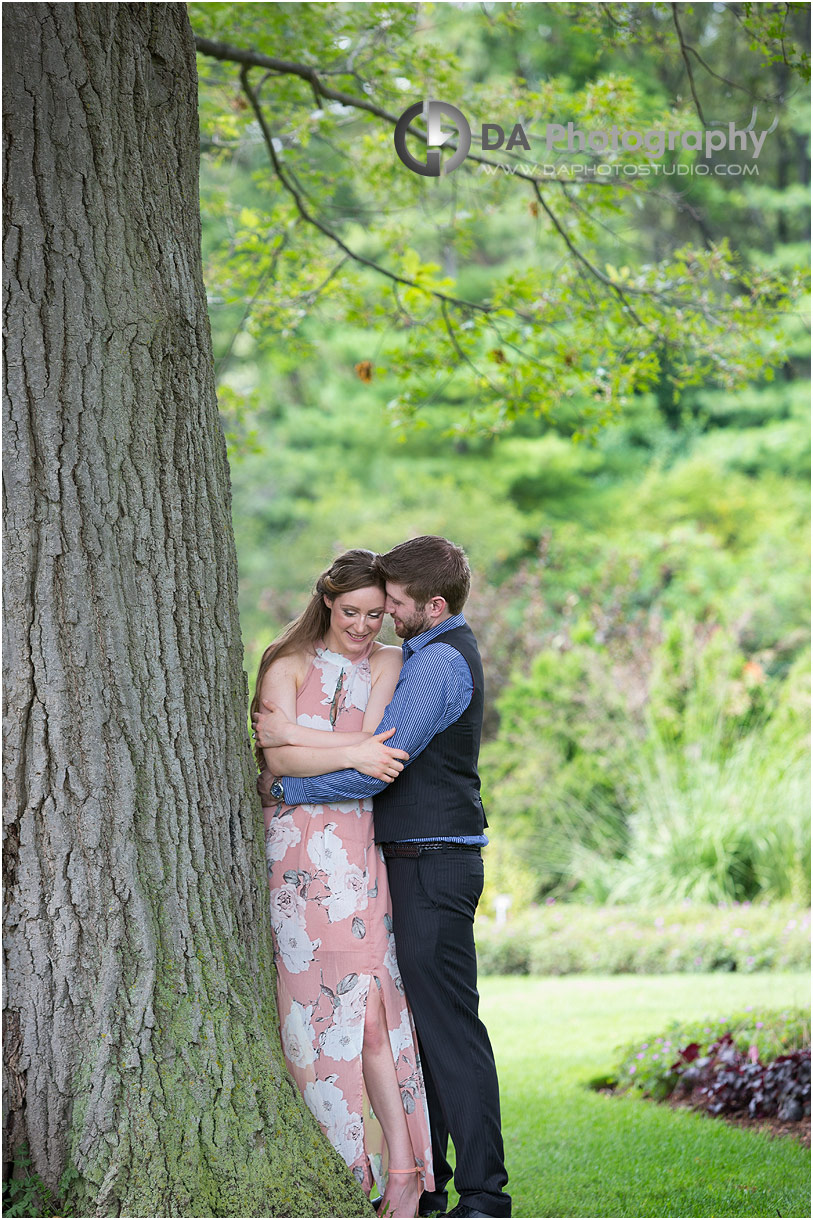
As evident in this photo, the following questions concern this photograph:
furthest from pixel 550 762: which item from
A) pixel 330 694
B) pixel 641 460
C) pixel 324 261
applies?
pixel 641 460

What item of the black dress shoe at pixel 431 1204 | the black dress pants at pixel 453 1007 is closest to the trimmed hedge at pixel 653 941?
the black dress shoe at pixel 431 1204

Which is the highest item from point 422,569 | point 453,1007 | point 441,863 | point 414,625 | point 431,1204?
point 422,569

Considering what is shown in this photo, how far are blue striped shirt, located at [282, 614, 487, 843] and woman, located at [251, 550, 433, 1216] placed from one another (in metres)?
0.04

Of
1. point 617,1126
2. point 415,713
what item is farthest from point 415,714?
point 617,1126

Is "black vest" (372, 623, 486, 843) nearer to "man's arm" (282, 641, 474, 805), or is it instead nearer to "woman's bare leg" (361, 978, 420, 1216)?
"man's arm" (282, 641, 474, 805)

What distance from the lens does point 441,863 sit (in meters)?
3.06

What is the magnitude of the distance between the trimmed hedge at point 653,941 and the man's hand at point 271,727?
4.40 m

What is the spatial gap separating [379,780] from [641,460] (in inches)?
527

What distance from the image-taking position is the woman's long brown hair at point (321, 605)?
3.15 meters

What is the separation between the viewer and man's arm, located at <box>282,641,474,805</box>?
2984 mm

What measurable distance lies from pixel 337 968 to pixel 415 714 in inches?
29.9

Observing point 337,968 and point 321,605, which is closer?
point 337,968

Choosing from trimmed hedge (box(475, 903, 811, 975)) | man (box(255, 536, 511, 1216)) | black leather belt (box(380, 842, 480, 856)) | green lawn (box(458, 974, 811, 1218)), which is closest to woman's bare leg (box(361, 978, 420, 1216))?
man (box(255, 536, 511, 1216))

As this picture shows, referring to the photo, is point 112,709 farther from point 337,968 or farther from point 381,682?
point 337,968
